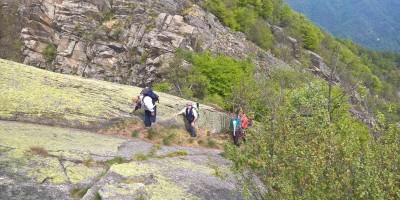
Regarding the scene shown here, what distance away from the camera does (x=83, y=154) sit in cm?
1469

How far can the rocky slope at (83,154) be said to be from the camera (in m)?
12.0

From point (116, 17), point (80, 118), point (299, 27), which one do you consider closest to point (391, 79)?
point (299, 27)

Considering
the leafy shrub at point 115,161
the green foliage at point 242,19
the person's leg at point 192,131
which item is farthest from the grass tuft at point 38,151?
the green foliage at point 242,19

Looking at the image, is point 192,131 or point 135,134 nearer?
point 135,134

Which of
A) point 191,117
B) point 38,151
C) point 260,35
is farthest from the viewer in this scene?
point 260,35

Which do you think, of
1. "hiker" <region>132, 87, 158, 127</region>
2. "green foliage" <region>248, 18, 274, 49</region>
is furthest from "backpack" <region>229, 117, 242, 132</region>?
"green foliage" <region>248, 18, 274, 49</region>

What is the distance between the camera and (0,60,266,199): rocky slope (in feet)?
39.5

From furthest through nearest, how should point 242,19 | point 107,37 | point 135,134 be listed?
1. point 242,19
2. point 107,37
3. point 135,134

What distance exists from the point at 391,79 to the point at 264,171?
201m

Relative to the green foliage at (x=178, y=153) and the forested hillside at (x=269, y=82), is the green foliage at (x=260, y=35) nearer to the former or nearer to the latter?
the forested hillside at (x=269, y=82)

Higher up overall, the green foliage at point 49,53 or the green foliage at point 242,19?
the green foliage at point 242,19

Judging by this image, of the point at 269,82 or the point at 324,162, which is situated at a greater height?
the point at 324,162

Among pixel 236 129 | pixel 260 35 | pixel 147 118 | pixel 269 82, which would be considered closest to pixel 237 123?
pixel 236 129

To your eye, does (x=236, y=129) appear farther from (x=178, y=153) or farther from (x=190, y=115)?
(x=178, y=153)
